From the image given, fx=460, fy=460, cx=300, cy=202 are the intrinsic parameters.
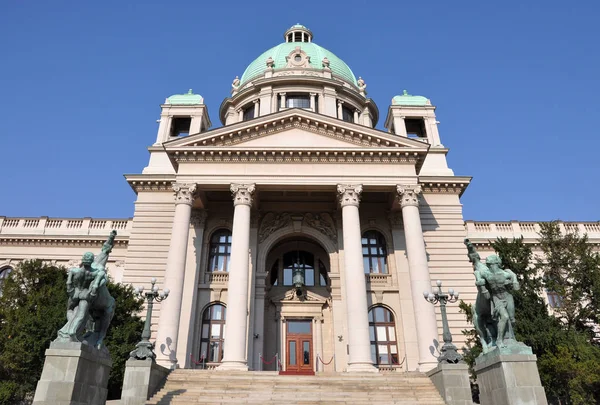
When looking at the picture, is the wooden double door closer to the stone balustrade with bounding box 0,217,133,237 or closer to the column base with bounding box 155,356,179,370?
the column base with bounding box 155,356,179,370

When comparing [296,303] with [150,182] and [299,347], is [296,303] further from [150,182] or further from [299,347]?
[150,182]

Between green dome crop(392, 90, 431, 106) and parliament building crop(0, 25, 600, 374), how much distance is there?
5.14 meters

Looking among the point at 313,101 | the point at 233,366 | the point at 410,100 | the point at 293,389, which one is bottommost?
the point at 293,389

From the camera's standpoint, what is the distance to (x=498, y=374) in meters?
12.0

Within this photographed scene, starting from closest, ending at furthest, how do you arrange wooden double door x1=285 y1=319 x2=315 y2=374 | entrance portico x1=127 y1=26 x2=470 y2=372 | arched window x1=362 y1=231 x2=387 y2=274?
entrance portico x1=127 y1=26 x2=470 y2=372 → wooden double door x1=285 y1=319 x2=315 y2=374 → arched window x1=362 y1=231 x2=387 y2=274

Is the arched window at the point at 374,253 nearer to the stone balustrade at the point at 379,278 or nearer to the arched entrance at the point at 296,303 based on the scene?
the stone balustrade at the point at 379,278

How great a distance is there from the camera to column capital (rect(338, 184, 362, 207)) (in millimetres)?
25297

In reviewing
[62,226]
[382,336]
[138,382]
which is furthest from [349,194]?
[62,226]

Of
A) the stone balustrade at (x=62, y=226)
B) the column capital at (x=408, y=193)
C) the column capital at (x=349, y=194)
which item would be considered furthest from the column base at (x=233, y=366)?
the stone balustrade at (x=62, y=226)

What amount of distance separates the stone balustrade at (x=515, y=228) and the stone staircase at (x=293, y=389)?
56.8 feet

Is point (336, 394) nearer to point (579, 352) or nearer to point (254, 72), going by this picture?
point (579, 352)

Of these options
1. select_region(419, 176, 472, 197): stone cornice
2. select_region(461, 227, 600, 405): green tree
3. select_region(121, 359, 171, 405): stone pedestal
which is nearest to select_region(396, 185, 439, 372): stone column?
select_region(461, 227, 600, 405): green tree

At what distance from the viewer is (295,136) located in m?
27.2

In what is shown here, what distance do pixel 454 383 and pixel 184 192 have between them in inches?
645
